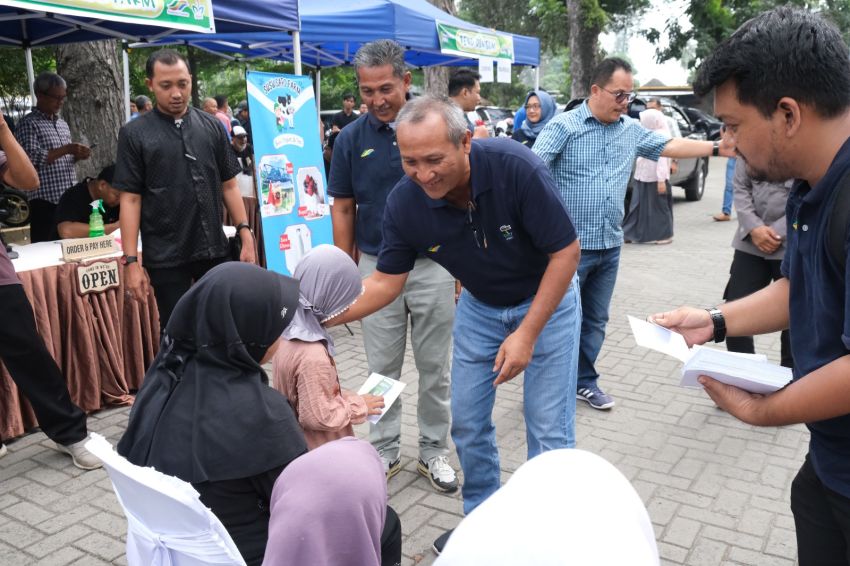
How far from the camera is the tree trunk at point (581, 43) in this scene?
19853mm

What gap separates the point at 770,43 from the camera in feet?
4.95

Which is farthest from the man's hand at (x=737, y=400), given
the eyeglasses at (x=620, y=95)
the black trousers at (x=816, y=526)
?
the eyeglasses at (x=620, y=95)

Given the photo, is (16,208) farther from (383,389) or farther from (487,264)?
(487,264)

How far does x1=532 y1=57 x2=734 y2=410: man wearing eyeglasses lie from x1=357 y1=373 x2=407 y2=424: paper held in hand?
1793mm

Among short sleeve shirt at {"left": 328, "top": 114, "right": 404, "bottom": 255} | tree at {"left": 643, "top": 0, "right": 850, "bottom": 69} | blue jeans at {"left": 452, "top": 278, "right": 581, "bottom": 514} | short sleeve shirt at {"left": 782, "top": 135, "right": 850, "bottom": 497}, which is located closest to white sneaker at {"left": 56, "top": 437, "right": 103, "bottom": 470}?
short sleeve shirt at {"left": 328, "top": 114, "right": 404, "bottom": 255}

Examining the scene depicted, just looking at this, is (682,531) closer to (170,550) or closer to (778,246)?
(778,246)

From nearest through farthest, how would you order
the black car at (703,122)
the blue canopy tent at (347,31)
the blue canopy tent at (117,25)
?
the blue canopy tent at (117,25) < the blue canopy tent at (347,31) < the black car at (703,122)

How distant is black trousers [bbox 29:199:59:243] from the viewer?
5.88 meters

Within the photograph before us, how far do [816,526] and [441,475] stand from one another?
207cm

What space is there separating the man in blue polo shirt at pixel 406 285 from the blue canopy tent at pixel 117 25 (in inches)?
86.0

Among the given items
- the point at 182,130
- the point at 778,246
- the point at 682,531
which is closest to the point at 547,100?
the point at 778,246

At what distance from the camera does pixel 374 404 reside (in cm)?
→ 284

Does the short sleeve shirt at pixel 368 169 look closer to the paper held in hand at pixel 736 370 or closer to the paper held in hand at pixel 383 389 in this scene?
the paper held in hand at pixel 383 389

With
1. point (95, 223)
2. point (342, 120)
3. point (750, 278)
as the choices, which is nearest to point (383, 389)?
point (750, 278)
